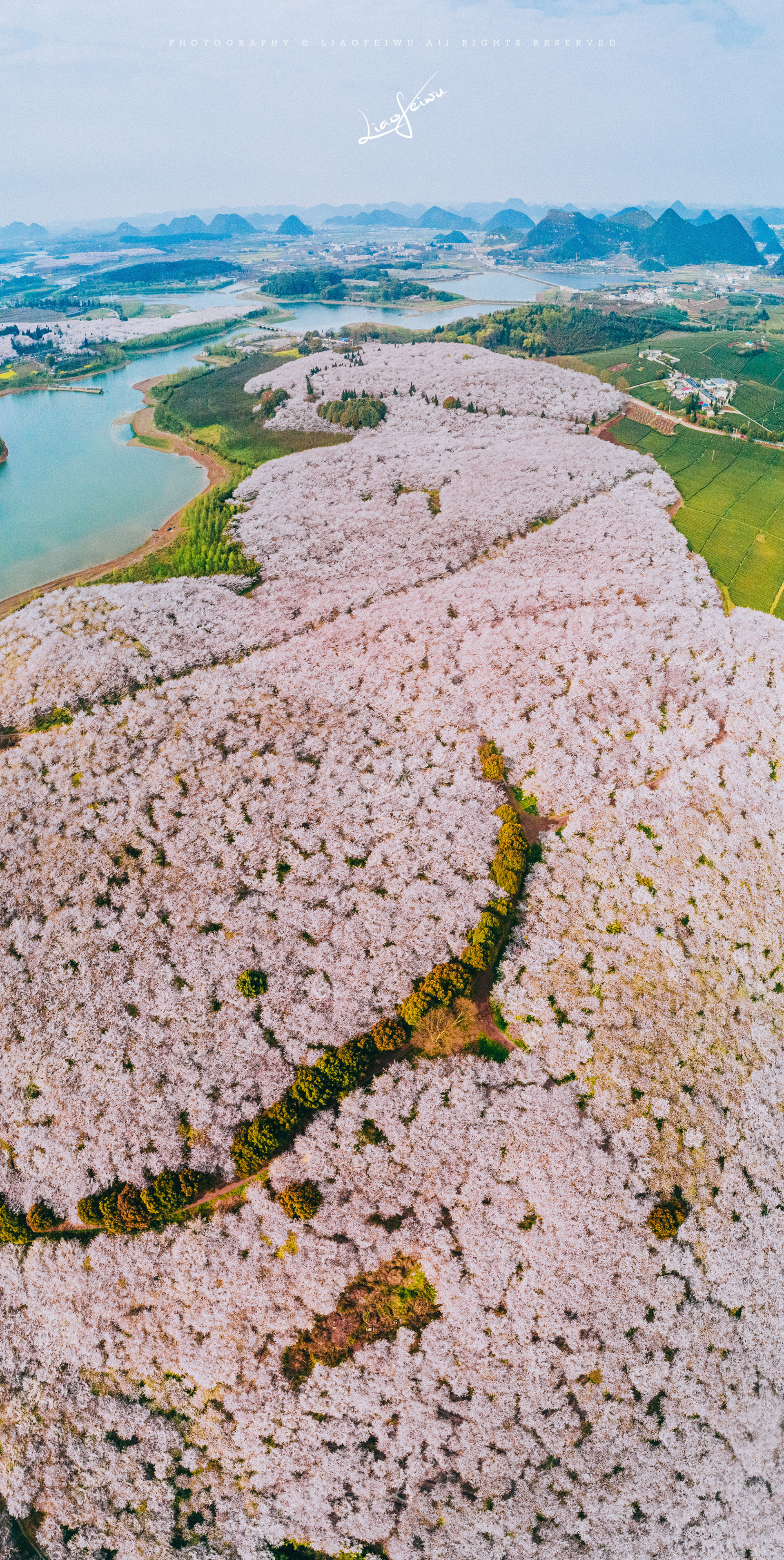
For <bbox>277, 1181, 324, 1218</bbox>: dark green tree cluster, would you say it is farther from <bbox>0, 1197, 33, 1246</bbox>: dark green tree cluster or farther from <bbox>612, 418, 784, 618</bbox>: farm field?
<bbox>612, 418, 784, 618</bbox>: farm field

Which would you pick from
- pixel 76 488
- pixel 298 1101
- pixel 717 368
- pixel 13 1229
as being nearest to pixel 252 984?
pixel 298 1101

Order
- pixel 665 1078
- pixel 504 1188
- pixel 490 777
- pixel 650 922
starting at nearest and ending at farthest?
pixel 504 1188 → pixel 665 1078 → pixel 650 922 → pixel 490 777

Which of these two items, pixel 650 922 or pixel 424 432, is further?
pixel 424 432

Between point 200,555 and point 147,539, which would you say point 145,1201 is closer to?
point 200,555

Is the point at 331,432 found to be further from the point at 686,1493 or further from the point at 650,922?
the point at 686,1493

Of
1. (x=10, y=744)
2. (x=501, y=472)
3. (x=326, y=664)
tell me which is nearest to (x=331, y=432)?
(x=501, y=472)

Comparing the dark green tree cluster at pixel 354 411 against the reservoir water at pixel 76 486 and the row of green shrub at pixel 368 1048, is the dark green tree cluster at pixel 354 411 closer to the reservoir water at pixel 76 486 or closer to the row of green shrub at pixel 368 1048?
the reservoir water at pixel 76 486

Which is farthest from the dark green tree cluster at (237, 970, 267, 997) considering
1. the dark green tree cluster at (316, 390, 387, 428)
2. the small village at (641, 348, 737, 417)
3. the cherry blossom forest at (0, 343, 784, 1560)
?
Answer: the small village at (641, 348, 737, 417)

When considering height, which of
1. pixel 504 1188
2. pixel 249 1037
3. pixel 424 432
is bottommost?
pixel 504 1188
